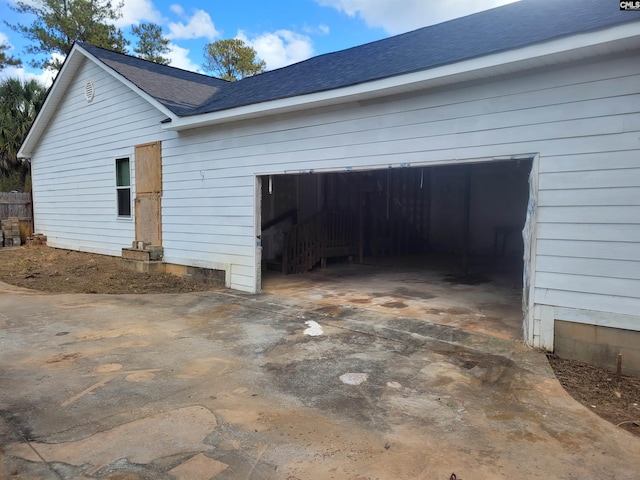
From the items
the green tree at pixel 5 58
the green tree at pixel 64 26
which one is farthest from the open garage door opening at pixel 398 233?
the green tree at pixel 5 58

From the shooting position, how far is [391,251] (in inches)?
503

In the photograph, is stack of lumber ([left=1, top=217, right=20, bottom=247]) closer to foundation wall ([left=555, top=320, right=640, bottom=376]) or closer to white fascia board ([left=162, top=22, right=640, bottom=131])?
white fascia board ([left=162, top=22, right=640, bottom=131])

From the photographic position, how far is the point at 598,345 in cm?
402

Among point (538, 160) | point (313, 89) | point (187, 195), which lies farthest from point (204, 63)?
point (538, 160)

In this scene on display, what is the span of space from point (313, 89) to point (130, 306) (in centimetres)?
427

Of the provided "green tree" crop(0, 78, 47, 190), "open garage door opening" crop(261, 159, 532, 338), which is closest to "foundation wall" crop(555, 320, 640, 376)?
"open garage door opening" crop(261, 159, 532, 338)

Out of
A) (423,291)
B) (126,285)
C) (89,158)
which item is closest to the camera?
(423,291)

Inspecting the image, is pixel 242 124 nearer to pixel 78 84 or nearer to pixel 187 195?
pixel 187 195

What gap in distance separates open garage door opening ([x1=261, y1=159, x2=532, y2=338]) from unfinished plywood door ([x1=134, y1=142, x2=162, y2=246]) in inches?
89.1

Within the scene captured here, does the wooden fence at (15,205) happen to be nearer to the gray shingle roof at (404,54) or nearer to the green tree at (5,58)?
the gray shingle roof at (404,54)

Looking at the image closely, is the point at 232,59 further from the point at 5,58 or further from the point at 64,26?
the point at 5,58

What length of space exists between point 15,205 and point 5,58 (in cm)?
1537

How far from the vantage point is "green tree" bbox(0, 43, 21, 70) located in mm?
23688

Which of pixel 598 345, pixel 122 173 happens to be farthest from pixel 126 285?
pixel 598 345
